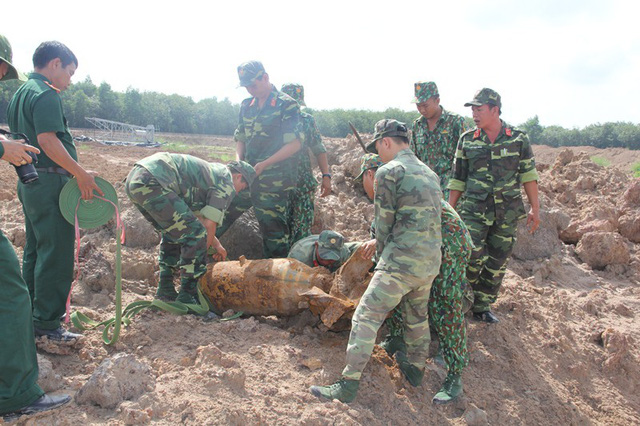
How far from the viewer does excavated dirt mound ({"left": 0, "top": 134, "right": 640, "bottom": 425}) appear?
275 centimetres

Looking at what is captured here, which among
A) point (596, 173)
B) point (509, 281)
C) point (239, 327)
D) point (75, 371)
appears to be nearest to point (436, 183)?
point (239, 327)

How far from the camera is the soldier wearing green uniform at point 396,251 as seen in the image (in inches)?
118

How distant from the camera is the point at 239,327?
145 inches

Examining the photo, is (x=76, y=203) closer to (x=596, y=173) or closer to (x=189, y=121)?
(x=596, y=173)

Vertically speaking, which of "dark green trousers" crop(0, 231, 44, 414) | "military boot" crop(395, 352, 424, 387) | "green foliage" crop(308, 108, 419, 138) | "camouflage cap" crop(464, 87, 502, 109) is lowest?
"military boot" crop(395, 352, 424, 387)

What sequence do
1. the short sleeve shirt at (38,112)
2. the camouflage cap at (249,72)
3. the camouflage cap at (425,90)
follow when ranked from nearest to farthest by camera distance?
the short sleeve shirt at (38,112)
the camouflage cap at (249,72)
the camouflage cap at (425,90)

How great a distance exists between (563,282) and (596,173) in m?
4.32

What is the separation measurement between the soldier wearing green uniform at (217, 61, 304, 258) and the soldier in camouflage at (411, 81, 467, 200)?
1303mm

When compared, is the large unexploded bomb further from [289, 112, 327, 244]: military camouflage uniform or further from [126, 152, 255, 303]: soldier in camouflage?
[289, 112, 327, 244]: military camouflage uniform

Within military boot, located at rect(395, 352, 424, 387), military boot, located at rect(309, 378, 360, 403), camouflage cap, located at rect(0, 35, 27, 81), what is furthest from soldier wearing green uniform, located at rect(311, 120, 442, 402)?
camouflage cap, located at rect(0, 35, 27, 81)

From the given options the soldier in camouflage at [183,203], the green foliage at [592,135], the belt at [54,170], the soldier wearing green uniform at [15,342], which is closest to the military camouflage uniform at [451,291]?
the soldier in camouflage at [183,203]

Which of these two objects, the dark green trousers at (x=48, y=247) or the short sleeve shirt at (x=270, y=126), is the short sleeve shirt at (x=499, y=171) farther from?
the dark green trousers at (x=48, y=247)

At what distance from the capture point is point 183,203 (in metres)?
3.82

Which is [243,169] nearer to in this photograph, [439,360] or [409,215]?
[409,215]
